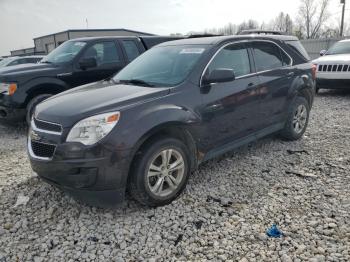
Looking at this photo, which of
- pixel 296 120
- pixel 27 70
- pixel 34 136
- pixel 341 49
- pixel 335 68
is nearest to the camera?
pixel 34 136

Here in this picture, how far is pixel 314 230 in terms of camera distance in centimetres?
296

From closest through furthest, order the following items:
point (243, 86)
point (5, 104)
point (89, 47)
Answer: point (243, 86) < point (5, 104) < point (89, 47)

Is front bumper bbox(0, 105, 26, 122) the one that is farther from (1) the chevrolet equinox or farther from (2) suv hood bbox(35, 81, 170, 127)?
(2) suv hood bbox(35, 81, 170, 127)

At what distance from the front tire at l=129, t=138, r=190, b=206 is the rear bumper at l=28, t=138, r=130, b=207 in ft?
0.56

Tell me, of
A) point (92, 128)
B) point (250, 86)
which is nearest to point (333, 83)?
point (250, 86)

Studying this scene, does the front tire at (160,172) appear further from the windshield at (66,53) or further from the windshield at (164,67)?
the windshield at (66,53)

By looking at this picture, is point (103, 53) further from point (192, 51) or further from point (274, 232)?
point (274, 232)

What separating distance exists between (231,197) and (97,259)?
5.45 ft

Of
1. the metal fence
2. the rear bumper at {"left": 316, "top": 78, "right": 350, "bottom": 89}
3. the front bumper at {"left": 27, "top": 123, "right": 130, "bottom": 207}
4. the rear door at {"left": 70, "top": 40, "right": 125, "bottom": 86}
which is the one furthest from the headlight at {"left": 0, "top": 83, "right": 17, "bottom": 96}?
the metal fence

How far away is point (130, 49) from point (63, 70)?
1.64 meters

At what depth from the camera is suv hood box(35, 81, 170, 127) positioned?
9.95 feet

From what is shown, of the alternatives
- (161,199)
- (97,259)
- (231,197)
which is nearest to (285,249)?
(231,197)

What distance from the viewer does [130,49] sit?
23.9 ft

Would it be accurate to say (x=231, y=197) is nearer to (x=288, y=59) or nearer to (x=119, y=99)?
(x=119, y=99)
